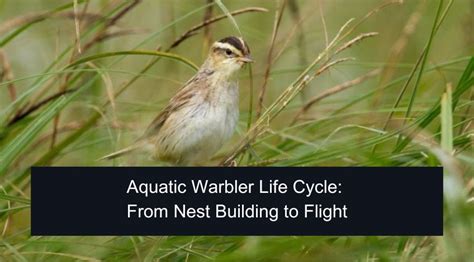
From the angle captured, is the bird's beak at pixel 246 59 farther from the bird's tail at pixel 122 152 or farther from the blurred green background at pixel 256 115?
the bird's tail at pixel 122 152

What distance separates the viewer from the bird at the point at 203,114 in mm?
5684

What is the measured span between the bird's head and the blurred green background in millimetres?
135

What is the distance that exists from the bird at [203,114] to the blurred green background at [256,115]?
85mm

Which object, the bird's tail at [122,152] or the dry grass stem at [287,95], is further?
the bird's tail at [122,152]

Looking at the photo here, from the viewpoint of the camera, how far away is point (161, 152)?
6.09m

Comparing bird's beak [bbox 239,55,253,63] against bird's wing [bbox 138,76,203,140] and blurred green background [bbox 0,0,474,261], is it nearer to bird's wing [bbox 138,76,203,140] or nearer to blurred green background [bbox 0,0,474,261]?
blurred green background [bbox 0,0,474,261]

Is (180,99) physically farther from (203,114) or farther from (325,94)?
(325,94)

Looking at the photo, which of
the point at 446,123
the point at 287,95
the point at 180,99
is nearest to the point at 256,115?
the point at 180,99

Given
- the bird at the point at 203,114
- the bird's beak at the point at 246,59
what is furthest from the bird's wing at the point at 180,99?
the bird's beak at the point at 246,59

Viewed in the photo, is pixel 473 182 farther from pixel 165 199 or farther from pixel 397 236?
pixel 165 199

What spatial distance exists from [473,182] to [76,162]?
2.35 meters

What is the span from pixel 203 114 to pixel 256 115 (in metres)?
0.36

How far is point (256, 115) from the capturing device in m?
5.57

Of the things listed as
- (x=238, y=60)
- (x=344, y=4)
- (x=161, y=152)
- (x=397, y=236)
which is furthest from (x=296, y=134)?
(x=344, y=4)
